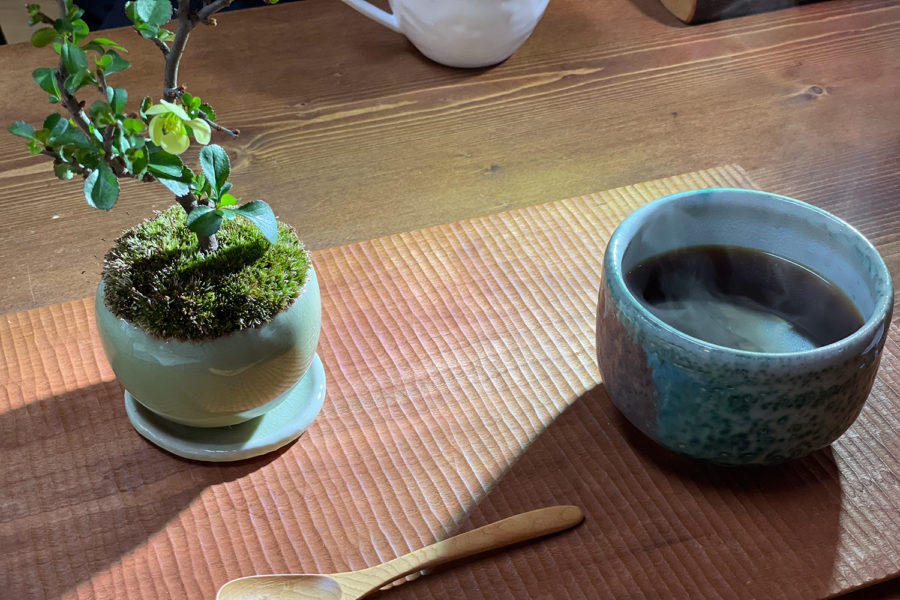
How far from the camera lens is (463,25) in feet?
3.23

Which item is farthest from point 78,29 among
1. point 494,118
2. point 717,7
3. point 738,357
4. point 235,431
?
point 717,7

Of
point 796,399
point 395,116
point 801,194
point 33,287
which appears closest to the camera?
point 796,399

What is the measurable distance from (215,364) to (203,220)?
92 mm

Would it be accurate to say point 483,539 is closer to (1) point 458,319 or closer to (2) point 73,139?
(1) point 458,319

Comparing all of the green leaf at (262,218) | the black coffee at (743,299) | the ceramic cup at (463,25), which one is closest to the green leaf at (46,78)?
the green leaf at (262,218)

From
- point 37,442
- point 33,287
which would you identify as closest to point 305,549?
point 37,442

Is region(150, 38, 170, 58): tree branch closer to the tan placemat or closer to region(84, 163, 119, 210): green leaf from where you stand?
region(84, 163, 119, 210): green leaf

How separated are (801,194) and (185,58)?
0.73 meters

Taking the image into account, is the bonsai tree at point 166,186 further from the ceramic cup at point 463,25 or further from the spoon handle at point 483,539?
the ceramic cup at point 463,25

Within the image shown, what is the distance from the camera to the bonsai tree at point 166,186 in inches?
16.3

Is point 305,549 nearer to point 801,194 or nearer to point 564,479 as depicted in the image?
point 564,479

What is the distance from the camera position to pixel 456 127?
3.19ft

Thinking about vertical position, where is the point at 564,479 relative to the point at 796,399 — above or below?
below

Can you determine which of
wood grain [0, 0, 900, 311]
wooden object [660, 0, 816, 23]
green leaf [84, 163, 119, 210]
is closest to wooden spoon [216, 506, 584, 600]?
green leaf [84, 163, 119, 210]
